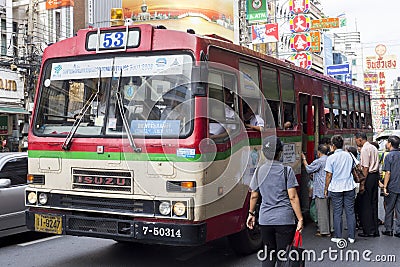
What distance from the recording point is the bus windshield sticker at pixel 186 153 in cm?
574

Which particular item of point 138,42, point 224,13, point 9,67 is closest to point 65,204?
point 138,42

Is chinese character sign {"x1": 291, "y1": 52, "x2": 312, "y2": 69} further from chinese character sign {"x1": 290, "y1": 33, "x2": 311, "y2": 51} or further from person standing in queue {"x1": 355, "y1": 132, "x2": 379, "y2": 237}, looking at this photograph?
person standing in queue {"x1": 355, "y1": 132, "x2": 379, "y2": 237}

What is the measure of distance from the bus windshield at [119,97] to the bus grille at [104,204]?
2.58 feet

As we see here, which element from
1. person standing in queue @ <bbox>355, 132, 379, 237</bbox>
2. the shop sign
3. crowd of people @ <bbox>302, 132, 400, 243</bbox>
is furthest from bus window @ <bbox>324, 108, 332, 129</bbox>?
the shop sign

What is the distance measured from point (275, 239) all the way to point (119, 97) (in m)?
2.48

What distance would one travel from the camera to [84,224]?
20.0ft

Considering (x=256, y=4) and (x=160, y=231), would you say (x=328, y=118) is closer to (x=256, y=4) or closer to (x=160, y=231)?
(x=160, y=231)

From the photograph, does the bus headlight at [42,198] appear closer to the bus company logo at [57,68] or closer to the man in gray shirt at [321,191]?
the bus company logo at [57,68]

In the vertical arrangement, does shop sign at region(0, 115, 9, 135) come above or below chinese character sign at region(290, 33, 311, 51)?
below

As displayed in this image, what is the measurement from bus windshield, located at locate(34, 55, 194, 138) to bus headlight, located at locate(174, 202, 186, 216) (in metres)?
0.78

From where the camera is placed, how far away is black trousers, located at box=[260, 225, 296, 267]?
17.7 feet

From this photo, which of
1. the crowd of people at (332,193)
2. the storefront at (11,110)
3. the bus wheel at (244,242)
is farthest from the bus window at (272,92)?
the storefront at (11,110)

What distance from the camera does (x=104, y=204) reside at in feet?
19.9

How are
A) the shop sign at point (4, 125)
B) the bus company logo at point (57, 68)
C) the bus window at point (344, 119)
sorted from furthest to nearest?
the shop sign at point (4, 125)
the bus window at point (344, 119)
the bus company logo at point (57, 68)
